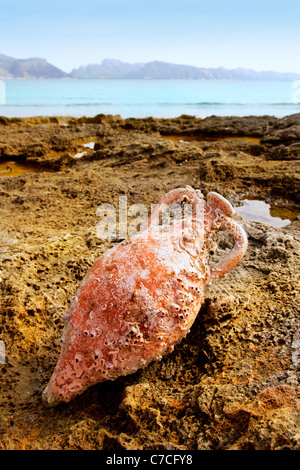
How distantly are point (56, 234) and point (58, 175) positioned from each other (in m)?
2.89

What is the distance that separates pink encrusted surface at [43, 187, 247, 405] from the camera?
1.86 metres

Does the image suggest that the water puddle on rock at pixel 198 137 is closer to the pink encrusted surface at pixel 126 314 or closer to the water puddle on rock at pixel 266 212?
the water puddle on rock at pixel 266 212

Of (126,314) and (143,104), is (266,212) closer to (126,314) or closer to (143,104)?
(126,314)

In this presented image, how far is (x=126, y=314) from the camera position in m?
1.86

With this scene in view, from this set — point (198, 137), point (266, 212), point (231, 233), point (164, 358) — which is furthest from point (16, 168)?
point (164, 358)

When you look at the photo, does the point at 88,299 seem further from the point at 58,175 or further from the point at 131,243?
the point at 58,175

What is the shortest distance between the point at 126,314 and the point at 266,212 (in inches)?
146

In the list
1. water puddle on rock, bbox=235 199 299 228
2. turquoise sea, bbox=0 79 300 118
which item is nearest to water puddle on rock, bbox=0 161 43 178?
turquoise sea, bbox=0 79 300 118

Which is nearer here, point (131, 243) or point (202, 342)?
point (131, 243)

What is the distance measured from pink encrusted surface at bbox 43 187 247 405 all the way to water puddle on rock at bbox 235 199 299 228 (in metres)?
2.97

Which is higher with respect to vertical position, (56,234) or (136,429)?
(56,234)

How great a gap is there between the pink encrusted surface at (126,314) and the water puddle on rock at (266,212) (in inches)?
117

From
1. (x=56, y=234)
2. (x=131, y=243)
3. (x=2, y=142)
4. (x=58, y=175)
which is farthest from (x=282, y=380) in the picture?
(x=2, y=142)
